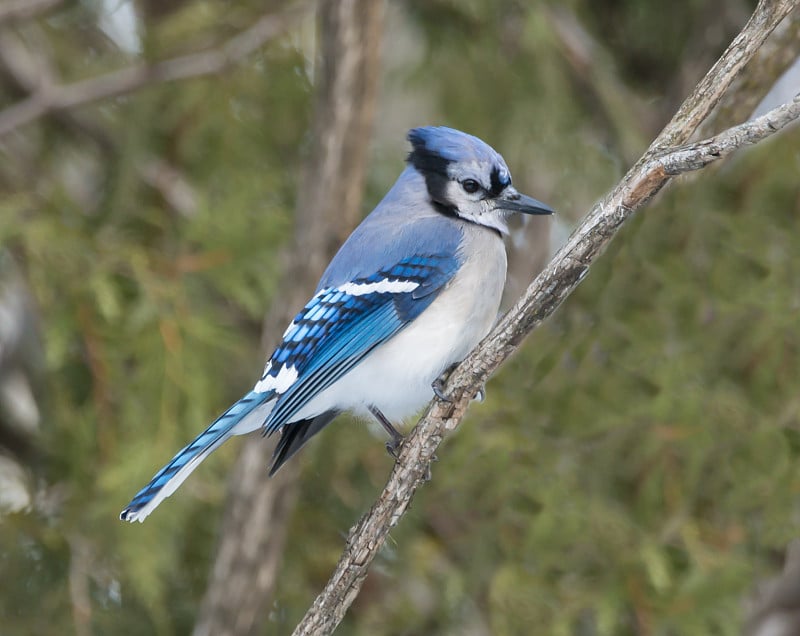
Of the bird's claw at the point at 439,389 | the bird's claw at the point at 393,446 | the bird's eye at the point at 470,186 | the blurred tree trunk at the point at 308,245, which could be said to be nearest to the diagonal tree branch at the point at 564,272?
the bird's claw at the point at 439,389

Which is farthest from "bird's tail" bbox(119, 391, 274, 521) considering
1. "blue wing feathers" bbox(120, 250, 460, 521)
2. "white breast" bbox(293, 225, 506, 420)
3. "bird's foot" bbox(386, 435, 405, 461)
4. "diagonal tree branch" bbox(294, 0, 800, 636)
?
"diagonal tree branch" bbox(294, 0, 800, 636)

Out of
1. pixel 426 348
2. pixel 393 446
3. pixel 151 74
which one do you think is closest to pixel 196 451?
pixel 393 446

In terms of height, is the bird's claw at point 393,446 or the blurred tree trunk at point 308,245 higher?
the blurred tree trunk at point 308,245

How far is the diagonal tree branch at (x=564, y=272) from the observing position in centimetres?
162

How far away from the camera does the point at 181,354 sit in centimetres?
316

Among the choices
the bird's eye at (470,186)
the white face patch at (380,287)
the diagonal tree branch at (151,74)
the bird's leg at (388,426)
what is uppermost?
the diagonal tree branch at (151,74)

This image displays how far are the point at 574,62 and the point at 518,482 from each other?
1.48 m

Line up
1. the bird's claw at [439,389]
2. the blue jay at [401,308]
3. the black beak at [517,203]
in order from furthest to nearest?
1. the black beak at [517,203]
2. the blue jay at [401,308]
3. the bird's claw at [439,389]

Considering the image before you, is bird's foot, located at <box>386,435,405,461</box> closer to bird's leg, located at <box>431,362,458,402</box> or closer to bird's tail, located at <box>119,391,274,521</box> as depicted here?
bird's leg, located at <box>431,362,458,402</box>

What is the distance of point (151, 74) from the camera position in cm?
361

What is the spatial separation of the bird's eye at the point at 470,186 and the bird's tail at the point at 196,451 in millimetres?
711

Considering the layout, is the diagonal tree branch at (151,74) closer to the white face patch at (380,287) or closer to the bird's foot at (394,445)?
the white face patch at (380,287)

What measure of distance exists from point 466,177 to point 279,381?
0.68 metres

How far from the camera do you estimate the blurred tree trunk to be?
10.2 ft
